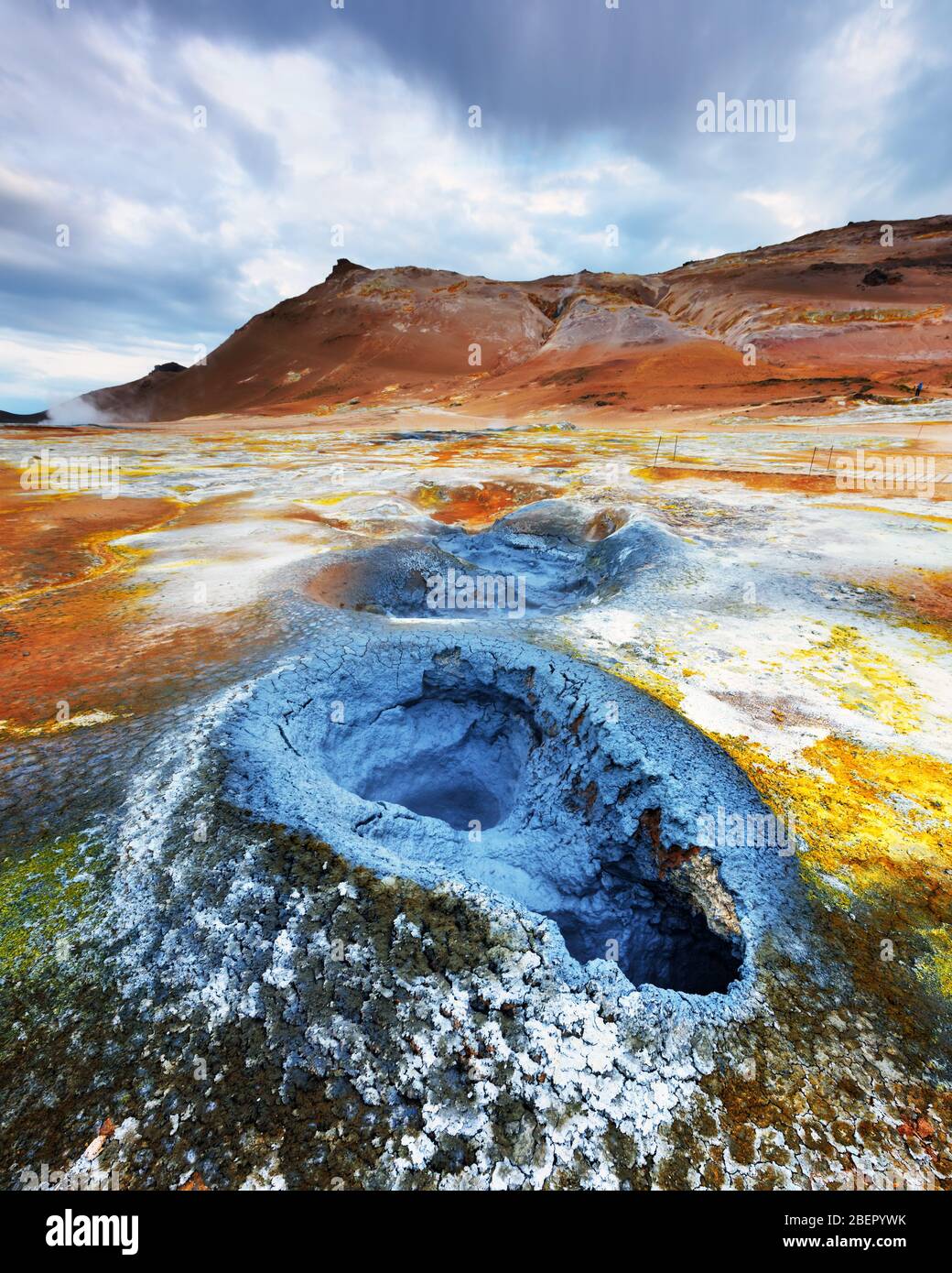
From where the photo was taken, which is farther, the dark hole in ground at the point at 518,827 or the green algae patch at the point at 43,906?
the dark hole in ground at the point at 518,827

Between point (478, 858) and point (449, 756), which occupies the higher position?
point (449, 756)

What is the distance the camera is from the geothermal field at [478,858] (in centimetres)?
212

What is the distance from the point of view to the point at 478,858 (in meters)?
4.20

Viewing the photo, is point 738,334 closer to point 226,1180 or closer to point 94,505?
point 94,505

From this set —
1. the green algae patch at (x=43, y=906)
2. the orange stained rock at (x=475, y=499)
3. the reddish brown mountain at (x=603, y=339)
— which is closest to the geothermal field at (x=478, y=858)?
the green algae patch at (x=43, y=906)

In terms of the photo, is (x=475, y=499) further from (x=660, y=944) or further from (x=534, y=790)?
(x=660, y=944)

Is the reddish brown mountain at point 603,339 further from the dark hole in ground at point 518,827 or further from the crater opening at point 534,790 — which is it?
the dark hole in ground at point 518,827

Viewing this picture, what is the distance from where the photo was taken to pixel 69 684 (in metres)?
5.06

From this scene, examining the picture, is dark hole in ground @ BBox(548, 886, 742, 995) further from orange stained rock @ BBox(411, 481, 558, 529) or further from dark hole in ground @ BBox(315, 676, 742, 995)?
orange stained rock @ BBox(411, 481, 558, 529)

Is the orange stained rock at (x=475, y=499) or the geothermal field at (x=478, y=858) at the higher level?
the orange stained rock at (x=475, y=499)

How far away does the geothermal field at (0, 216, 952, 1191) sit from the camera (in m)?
2.12

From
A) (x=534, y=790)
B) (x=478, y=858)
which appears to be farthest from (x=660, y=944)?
(x=534, y=790)
